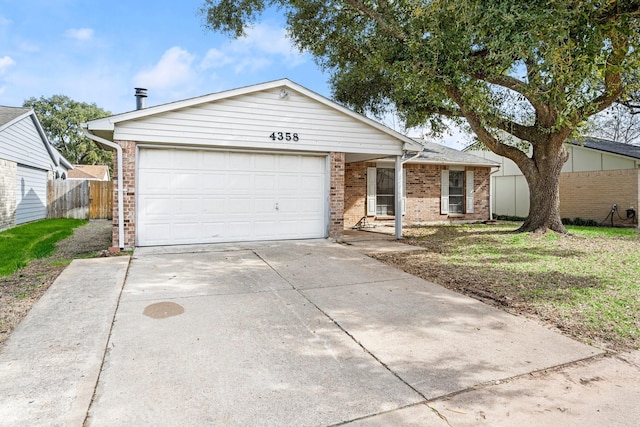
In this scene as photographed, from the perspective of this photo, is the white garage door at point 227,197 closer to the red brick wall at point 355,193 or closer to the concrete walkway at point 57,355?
the concrete walkway at point 57,355

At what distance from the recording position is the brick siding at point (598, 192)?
15258 mm

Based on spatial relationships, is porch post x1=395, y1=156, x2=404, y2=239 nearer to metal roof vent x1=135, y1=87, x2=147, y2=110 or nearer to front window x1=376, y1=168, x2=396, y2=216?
front window x1=376, y1=168, x2=396, y2=216

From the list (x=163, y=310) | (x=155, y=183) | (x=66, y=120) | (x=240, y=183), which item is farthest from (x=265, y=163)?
(x=66, y=120)

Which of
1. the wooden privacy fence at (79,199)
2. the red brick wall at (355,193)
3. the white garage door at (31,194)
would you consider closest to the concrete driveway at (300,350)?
the red brick wall at (355,193)

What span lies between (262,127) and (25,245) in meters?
6.23

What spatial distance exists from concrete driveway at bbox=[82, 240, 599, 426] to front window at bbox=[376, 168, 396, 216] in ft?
28.2

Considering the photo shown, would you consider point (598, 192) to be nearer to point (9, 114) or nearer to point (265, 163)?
point (265, 163)

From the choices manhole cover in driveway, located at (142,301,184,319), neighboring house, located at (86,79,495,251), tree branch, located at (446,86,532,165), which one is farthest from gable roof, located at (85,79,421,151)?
manhole cover in driveway, located at (142,301,184,319)

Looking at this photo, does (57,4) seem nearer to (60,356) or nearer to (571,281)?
(60,356)

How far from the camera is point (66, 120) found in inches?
1642

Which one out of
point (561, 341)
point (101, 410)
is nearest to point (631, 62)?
point (561, 341)

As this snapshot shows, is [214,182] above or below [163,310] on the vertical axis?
above

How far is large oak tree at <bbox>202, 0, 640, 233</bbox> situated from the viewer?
5.80m

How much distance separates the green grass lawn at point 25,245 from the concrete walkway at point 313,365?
2.59m
